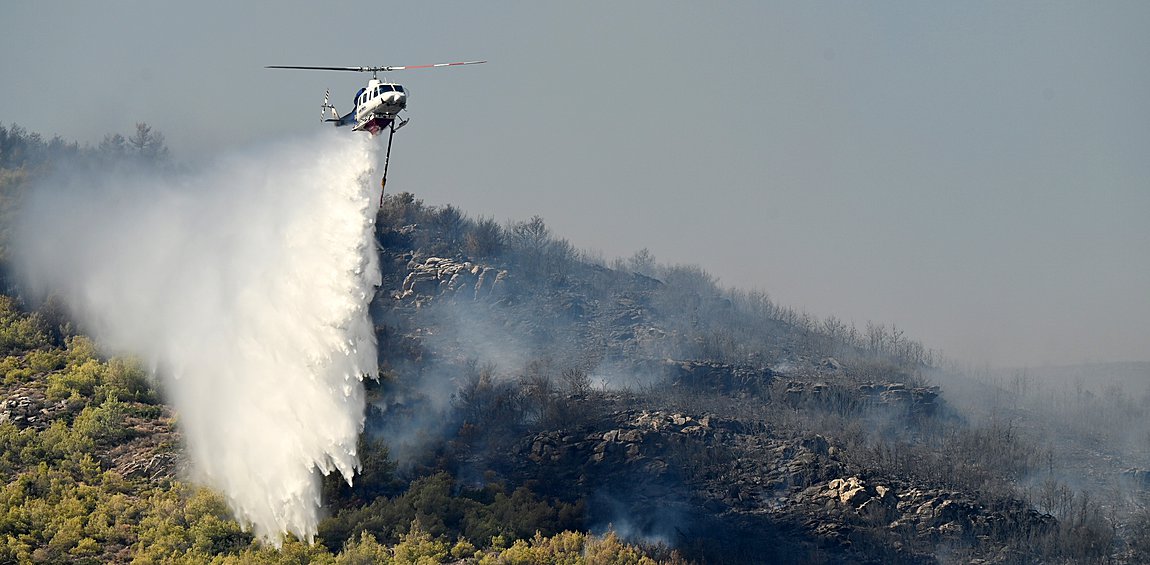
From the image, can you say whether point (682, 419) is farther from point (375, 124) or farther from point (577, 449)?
point (375, 124)

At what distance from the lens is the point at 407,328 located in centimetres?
12312

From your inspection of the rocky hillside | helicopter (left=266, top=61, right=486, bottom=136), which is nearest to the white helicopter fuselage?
helicopter (left=266, top=61, right=486, bottom=136)

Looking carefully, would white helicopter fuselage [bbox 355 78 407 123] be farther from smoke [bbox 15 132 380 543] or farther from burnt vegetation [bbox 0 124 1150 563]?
burnt vegetation [bbox 0 124 1150 563]

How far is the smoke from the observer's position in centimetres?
7219

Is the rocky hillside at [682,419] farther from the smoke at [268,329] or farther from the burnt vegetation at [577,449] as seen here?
the smoke at [268,329]

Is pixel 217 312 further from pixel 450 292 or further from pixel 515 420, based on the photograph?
pixel 450 292

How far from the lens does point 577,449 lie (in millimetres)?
91750

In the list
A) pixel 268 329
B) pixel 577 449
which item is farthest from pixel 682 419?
pixel 268 329

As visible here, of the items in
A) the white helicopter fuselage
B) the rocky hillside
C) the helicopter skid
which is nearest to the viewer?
Result: the white helicopter fuselage

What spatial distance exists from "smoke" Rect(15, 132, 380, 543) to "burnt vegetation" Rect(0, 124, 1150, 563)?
2226 mm

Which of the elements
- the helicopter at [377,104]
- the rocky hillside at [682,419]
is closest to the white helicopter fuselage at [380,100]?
the helicopter at [377,104]

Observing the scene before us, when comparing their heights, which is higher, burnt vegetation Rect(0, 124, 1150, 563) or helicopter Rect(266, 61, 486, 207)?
helicopter Rect(266, 61, 486, 207)

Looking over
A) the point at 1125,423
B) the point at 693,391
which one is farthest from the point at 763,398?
the point at 1125,423

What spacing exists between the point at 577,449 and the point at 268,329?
86.3 feet
